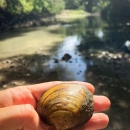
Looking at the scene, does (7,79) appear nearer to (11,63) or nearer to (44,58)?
(11,63)

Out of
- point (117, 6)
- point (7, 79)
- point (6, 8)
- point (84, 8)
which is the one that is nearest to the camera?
point (7, 79)

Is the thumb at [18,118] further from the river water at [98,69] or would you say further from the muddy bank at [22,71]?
the muddy bank at [22,71]

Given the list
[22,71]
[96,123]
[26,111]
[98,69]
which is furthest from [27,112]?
[98,69]

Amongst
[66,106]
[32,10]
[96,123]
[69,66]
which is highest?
[66,106]

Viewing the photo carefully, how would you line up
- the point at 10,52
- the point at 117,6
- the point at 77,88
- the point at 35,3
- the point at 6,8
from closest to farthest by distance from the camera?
the point at 77,88 < the point at 10,52 < the point at 6,8 < the point at 35,3 < the point at 117,6

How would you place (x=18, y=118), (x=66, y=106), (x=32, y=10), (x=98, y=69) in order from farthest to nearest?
(x=32, y=10) < (x=98, y=69) < (x=66, y=106) < (x=18, y=118)

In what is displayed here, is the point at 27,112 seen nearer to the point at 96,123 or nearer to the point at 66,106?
the point at 66,106

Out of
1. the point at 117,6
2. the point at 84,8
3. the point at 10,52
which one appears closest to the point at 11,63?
the point at 10,52
